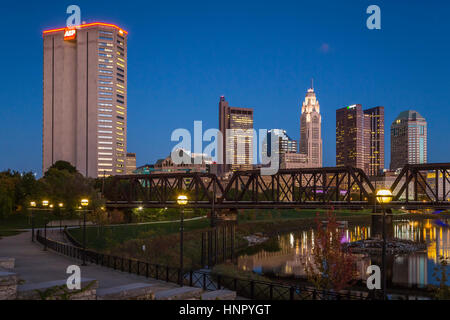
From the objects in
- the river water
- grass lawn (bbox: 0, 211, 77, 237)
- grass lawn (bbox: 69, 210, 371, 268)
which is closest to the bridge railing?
grass lawn (bbox: 69, 210, 371, 268)

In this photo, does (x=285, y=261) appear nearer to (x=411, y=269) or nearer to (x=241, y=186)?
(x=411, y=269)

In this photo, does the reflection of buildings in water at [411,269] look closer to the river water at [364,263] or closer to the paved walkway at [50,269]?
the river water at [364,263]

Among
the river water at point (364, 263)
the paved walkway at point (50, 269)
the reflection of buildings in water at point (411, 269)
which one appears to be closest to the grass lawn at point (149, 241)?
the river water at point (364, 263)

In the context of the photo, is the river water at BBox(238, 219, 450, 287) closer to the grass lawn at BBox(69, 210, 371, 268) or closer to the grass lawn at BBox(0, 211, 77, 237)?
the grass lawn at BBox(69, 210, 371, 268)

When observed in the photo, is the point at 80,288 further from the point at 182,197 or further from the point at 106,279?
the point at 182,197

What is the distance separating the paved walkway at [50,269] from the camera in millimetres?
25328

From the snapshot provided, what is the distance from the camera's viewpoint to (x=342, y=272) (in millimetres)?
32938

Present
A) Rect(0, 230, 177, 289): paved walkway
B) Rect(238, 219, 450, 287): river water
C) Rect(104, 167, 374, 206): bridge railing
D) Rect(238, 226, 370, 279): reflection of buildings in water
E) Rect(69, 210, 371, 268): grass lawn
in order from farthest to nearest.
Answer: Rect(104, 167, 374, 206): bridge railing < Rect(69, 210, 371, 268): grass lawn < Rect(238, 226, 370, 279): reflection of buildings in water < Rect(238, 219, 450, 287): river water < Rect(0, 230, 177, 289): paved walkway

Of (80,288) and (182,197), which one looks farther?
(182,197)

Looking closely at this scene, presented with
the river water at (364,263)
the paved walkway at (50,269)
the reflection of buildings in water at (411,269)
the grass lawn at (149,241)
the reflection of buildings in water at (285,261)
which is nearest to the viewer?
the paved walkway at (50,269)

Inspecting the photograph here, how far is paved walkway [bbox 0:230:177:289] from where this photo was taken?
25.3 m
